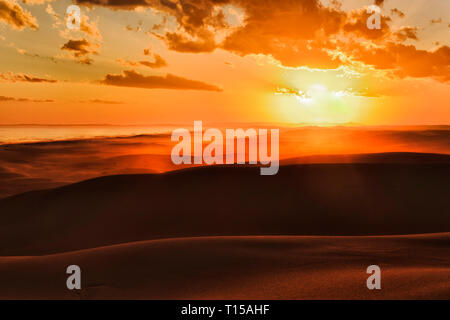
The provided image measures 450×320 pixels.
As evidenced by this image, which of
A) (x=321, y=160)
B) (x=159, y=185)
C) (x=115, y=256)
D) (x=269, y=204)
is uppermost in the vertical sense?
(x=321, y=160)

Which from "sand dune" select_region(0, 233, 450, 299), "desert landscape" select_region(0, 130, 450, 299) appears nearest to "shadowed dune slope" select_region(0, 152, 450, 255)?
"desert landscape" select_region(0, 130, 450, 299)

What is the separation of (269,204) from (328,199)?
1.52 meters

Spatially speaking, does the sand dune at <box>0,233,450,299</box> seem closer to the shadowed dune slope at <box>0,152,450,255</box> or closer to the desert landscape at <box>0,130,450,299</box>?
the desert landscape at <box>0,130,450,299</box>

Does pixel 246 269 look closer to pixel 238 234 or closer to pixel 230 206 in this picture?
pixel 238 234

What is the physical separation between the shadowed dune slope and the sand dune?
3.03 meters

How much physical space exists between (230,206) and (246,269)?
5.35 metres

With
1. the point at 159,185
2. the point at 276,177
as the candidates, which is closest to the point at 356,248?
the point at 276,177

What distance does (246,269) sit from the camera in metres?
3.56

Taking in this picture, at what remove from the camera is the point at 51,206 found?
10.1m

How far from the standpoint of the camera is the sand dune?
288 centimetres

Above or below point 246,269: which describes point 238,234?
above

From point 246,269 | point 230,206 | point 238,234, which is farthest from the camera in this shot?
point 230,206

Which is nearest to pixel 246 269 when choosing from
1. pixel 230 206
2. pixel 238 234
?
pixel 238 234
